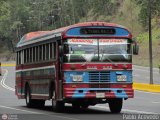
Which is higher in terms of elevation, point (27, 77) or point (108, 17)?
point (108, 17)

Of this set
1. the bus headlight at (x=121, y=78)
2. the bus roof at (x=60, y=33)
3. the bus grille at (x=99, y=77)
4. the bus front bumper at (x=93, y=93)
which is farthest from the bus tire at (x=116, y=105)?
the bus roof at (x=60, y=33)

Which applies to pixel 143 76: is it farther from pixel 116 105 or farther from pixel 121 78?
pixel 121 78

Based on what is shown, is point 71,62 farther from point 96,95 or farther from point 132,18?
point 132,18

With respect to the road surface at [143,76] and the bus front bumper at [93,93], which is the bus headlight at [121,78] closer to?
the bus front bumper at [93,93]

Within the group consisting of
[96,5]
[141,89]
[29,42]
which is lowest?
[141,89]

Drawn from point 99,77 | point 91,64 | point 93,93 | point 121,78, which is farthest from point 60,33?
point 121,78

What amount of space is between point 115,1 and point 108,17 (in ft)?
20.1

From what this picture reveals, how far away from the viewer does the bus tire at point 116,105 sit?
23.0m

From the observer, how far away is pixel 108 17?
115 meters

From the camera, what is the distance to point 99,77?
22.1m

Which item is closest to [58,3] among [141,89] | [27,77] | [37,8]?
[37,8]

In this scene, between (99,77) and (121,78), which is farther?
(121,78)

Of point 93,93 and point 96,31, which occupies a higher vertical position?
point 96,31

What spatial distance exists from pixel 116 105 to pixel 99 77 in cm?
176
